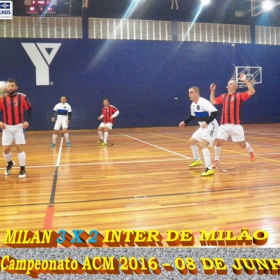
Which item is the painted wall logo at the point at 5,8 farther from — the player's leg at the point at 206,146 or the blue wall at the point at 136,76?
the player's leg at the point at 206,146

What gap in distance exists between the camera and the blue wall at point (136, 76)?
16188 mm

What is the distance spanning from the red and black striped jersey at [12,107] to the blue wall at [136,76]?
1155 cm

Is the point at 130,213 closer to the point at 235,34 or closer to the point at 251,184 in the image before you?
the point at 251,184

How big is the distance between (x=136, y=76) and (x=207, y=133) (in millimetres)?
12536

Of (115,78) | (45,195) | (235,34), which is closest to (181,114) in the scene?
(115,78)

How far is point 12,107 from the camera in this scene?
16.1ft

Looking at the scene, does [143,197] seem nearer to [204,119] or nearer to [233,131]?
[204,119]

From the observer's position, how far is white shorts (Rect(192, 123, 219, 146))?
524cm

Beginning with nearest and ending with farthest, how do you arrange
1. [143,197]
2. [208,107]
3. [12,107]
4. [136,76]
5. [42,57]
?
[143,197] → [12,107] → [208,107] → [42,57] → [136,76]

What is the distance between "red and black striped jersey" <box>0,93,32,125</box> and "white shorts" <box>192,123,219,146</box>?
2.74 metres

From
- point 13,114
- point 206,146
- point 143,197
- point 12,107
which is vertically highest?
point 12,107

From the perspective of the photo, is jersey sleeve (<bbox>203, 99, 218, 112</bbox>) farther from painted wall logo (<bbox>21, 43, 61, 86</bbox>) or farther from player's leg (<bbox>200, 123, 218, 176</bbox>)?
painted wall logo (<bbox>21, 43, 61, 86</bbox>)

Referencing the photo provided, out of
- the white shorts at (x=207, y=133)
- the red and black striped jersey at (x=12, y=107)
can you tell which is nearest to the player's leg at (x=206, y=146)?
the white shorts at (x=207, y=133)

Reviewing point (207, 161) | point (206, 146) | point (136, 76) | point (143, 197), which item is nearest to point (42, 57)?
point (136, 76)
